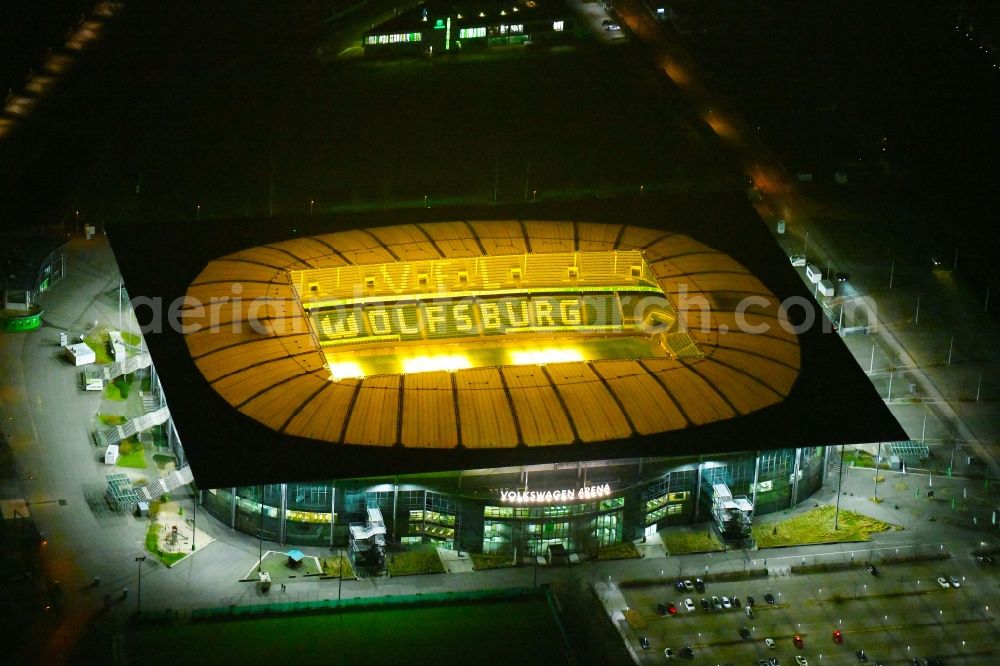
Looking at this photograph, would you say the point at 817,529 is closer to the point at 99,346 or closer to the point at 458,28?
the point at 99,346

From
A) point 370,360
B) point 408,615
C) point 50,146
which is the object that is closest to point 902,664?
point 408,615

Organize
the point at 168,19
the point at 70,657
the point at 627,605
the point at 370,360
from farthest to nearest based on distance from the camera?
the point at 168,19
the point at 370,360
the point at 627,605
the point at 70,657

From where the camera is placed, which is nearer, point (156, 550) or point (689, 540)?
point (156, 550)

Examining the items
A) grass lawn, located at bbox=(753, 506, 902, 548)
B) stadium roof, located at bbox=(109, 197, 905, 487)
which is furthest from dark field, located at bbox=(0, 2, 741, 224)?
grass lawn, located at bbox=(753, 506, 902, 548)

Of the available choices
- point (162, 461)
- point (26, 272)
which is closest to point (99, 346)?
point (26, 272)

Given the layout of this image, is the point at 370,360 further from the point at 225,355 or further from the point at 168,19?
the point at 168,19

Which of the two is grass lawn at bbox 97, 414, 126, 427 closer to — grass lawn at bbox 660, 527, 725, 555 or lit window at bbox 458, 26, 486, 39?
grass lawn at bbox 660, 527, 725, 555
